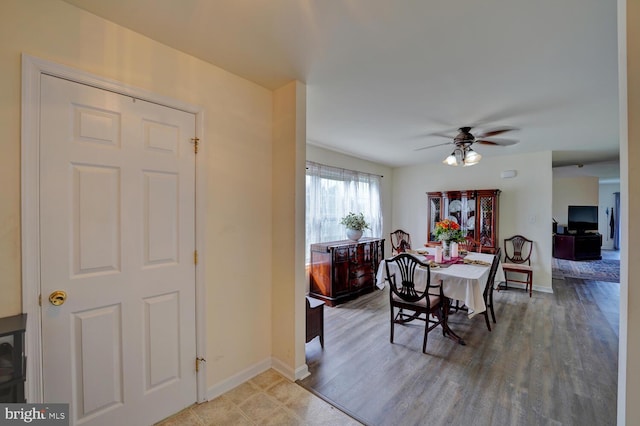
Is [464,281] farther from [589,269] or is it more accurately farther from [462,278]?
[589,269]

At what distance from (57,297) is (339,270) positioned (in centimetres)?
313

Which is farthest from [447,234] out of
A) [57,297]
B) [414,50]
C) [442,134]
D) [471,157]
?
[57,297]

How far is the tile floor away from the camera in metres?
1.77

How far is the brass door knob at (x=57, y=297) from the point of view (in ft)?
4.55

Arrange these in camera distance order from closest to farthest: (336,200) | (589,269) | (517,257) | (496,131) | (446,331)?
(446,331) → (496,131) → (336,200) → (517,257) → (589,269)

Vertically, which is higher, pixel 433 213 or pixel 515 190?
pixel 515 190

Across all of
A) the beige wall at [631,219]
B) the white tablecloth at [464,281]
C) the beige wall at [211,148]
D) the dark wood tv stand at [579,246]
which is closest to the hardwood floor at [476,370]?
the white tablecloth at [464,281]

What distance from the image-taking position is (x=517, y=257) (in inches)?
192

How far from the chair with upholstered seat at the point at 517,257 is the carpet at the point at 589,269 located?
1.53m

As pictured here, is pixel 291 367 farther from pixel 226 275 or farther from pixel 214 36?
pixel 214 36

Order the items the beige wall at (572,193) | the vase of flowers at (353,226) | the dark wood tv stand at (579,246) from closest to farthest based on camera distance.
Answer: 1. the vase of flowers at (353,226)
2. the dark wood tv stand at (579,246)
3. the beige wall at (572,193)

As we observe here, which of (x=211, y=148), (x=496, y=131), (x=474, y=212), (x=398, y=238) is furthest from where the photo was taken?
(x=398, y=238)

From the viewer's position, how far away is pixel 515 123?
3.21 meters

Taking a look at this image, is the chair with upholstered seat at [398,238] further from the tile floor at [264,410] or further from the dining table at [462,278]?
the tile floor at [264,410]
